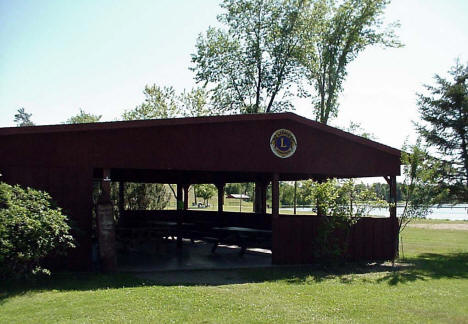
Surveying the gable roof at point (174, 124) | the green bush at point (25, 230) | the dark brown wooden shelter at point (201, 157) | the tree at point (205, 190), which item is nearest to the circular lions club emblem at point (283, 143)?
the dark brown wooden shelter at point (201, 157)

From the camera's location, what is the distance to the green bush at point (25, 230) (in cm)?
771

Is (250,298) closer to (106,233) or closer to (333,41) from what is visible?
(106,233)

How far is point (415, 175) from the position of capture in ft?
38.5

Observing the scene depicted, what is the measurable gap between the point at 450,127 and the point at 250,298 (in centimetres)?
1228

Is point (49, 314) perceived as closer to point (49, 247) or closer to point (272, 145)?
point (49, 247)

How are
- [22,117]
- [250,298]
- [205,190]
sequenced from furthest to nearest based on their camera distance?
[22,117], [205,190], [250,298]

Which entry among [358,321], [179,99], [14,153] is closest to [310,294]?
[358,321]

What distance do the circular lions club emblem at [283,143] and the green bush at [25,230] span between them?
5.36m

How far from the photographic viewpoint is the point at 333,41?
97.1 feet

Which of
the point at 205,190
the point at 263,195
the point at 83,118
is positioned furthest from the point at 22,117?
the point at 263,195

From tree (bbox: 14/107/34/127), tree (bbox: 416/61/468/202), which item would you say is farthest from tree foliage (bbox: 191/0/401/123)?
tree (bbox: 14/107/34/127)

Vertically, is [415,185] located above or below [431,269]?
above

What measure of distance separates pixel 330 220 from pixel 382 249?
2.40 m

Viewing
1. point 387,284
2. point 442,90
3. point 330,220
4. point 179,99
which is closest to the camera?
point 387,284
